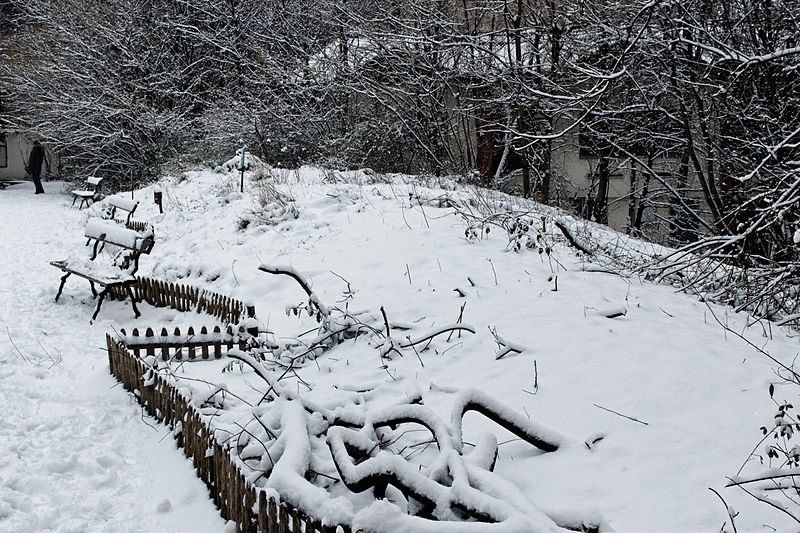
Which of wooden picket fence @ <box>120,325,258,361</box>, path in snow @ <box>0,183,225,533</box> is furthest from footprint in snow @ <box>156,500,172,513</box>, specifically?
wooden picket fence @ <box>120,325,258,361</box>

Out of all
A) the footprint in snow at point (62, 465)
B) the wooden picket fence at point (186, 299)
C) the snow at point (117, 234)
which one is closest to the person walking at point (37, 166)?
the snow at point (117, 234)

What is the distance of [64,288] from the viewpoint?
30.4ft

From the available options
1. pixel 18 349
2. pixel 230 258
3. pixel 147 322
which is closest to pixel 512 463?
pixel 18 349

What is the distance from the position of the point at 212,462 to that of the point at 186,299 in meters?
4.96

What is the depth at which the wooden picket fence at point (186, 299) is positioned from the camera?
7.55 m

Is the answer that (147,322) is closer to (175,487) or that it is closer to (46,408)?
(46,408)

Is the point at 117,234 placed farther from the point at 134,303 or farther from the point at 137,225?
the point at 137,225

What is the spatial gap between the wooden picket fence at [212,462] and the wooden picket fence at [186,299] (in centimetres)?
166

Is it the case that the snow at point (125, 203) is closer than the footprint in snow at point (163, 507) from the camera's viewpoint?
No

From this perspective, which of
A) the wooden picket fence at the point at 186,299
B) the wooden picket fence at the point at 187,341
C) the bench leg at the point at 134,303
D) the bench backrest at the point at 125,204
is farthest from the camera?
the bench backrest at the point at 125,204

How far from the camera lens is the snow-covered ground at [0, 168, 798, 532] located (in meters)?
3.18

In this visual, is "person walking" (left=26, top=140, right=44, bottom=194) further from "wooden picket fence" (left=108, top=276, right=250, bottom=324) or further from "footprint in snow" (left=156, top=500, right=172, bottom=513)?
"footprint in snow" (left=156, top=500, right=172, bottom=513)

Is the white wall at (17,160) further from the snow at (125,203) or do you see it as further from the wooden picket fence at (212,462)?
the wooden picket fence at (212,462)

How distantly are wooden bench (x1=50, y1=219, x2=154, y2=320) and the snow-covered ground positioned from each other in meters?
0.37
